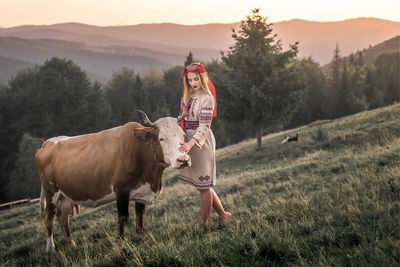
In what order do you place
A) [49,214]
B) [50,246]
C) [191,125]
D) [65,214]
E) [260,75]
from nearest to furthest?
[191,125] < [50,246] < [49,214] < [65,214] < [260,75]

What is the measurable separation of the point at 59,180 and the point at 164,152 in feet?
7.55

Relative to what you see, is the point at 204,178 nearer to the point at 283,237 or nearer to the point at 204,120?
the point at 204,120

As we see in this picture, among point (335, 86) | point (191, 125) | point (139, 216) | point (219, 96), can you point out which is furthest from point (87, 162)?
point (335, 86)

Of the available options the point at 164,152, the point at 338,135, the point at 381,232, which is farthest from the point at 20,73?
the point at 381,232

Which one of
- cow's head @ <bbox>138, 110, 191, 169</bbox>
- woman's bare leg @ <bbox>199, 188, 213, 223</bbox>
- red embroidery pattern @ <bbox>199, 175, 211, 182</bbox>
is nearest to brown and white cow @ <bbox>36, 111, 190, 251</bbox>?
cow's head @ <bbox>138, 110, 191, 169</bbox>

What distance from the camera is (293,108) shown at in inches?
813

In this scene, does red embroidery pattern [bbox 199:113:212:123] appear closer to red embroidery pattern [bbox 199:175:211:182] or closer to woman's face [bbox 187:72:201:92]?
woman's face [bbox 187:72:201:92]

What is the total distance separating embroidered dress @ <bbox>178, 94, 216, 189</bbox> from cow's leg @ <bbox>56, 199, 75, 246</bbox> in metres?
2.69

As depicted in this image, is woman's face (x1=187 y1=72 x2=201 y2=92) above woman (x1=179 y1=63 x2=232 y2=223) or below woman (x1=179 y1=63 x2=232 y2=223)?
above

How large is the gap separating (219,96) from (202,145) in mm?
17603

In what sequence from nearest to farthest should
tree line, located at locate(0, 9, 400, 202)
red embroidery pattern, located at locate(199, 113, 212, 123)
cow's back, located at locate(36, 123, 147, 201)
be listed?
red embroidery pattern, located at locate(199, 113, 212, 123)
cow's back, located at locate(36, 123, 147, 201)
tree line, located at locate(0, 9, 400, 202)

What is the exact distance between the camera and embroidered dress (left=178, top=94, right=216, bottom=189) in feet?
13.1

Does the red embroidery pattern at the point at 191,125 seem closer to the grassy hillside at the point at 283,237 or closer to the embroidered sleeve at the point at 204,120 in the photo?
the embroidered sleeve at the point at 204,120

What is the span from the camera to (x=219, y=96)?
21.3 m
